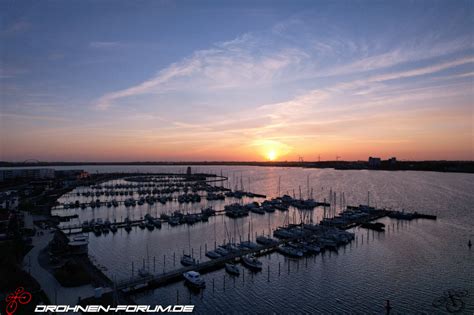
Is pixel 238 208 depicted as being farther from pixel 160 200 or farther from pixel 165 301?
pixel 165 301

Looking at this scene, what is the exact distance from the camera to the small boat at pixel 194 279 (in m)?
16.5

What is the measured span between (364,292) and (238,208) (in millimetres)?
22999

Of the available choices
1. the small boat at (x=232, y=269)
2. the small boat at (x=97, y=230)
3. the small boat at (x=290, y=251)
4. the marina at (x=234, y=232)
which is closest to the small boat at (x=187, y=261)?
the marina at (x=234, y=232)

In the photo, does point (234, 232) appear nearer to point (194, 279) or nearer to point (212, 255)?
point (212, 255)

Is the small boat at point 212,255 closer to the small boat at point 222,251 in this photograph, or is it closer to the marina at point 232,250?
the marina at point 232,250

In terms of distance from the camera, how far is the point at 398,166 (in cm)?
13888

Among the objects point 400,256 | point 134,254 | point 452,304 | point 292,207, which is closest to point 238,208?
point 292,207

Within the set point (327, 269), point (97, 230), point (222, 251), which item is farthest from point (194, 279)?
point (97, 230)

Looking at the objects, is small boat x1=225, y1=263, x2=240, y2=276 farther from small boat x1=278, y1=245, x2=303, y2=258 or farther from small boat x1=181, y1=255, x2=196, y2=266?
small boat x1=278, y1=245, x2=303, y2=258

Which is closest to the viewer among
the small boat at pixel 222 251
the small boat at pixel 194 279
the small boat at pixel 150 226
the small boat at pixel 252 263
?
the small boat at pixel 194 279

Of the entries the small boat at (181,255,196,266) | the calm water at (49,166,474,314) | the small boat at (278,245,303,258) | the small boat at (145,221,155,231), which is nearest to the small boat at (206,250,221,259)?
the calm water at (49,166,474,314)

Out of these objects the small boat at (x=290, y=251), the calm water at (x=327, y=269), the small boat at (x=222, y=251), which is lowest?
the calm water at (x=327, y=269)

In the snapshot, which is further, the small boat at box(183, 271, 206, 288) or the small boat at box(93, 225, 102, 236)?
the small boat at box(93, 225, 102, 236)

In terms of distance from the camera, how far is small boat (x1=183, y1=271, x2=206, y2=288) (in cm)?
1645
